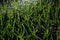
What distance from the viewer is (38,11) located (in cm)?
232

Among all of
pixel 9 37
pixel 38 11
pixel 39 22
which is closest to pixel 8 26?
pixel 9 37

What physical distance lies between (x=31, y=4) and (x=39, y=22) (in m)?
0.59

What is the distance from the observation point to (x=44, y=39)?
1.90 metres

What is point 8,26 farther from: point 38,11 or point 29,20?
point 38,11

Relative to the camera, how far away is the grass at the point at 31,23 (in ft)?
6.29

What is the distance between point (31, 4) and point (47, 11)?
37 cm

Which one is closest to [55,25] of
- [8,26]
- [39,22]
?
[39,22]

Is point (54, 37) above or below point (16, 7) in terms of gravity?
below

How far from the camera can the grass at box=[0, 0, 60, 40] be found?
192 centimetres

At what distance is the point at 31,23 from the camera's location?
201 centimetres

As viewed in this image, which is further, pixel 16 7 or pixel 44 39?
pixel 16 7

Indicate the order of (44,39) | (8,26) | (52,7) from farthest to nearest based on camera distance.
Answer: (52,7) < (8,26) < (44,39)

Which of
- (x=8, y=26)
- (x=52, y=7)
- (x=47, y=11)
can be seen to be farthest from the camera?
(x=52, y=7)

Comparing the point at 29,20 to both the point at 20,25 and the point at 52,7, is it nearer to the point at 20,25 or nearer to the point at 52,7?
the point at 20,25
